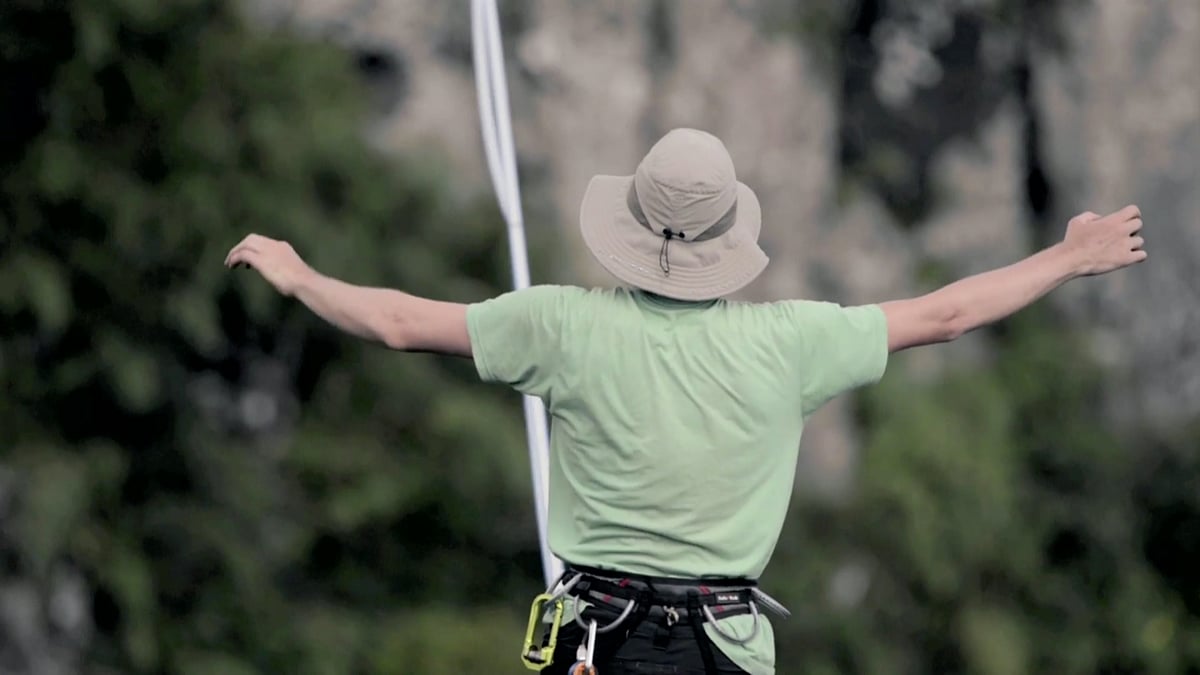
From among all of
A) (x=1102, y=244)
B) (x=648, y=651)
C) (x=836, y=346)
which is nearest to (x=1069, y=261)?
(x=1102, y=244)

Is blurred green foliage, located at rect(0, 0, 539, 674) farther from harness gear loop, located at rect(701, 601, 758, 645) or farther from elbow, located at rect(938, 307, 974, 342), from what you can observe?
elbow, located at rect(938, 307, 974, 342)

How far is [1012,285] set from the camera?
347 cm

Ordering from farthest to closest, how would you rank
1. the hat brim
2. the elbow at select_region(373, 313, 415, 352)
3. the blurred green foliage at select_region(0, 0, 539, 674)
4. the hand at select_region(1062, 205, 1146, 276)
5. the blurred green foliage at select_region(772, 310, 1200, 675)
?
the blurred green foliage at select_region(772, 310, 1200, 675) → the blurred green foliage at select_region(0, 0, 539, 674) → the hand at select_region(1062, 205, 1146, 276) → the elbow at select_region(373, 313, 415, 352) → the hat brim

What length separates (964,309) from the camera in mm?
3428

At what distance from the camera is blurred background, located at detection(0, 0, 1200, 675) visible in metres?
8.60

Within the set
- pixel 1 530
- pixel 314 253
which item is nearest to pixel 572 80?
pixel 314 253

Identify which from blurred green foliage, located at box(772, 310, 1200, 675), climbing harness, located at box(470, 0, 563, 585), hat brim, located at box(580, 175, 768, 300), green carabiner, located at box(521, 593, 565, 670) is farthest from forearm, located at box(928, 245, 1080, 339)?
blurred green foliage, located at box(772, 310, 1200, 675)

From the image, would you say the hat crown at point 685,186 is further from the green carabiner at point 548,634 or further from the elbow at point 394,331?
the green carabiner at point 548,634

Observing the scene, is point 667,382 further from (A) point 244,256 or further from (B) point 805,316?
(A) point 244,256

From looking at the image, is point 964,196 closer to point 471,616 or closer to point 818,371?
point 471,616

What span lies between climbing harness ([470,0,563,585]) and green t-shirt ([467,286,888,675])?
0.68 meters

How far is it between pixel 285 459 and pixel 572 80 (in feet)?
8.31

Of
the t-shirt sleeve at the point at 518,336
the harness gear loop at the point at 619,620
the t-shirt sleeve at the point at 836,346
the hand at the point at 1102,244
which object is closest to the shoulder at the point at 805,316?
the t-shirt sleeve at the point at 836,346

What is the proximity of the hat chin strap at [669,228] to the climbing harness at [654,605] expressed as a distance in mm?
536
